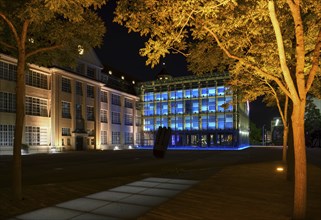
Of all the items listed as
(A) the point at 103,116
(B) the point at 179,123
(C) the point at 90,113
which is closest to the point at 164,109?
(B) the point at 179,123

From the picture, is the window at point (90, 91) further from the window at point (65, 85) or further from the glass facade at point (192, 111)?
the glass facade at point (192, 111)

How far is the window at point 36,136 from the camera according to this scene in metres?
45.2

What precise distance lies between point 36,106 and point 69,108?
761 centimetres

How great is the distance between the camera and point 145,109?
279ft

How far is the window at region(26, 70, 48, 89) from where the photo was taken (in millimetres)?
46125

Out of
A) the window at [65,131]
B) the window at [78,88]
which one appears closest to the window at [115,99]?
→ the window at [78,88]

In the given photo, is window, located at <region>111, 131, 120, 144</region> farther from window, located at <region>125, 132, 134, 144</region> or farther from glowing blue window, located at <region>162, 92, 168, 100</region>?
glowing blue window, located at <region>162, 92, 168, 100</region>

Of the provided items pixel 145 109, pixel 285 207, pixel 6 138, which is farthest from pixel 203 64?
pixel 145 109

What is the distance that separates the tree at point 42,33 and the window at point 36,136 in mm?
35781

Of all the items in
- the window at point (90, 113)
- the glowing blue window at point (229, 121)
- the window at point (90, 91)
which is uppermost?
the window at point (90, 91)

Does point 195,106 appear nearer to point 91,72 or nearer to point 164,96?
point 164,96

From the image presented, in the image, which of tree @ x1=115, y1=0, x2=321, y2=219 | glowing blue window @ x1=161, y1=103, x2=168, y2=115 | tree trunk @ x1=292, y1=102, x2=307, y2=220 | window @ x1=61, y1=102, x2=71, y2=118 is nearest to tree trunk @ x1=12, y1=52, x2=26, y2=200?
tree @ x1=115, y1=0, x2=321, y2=219

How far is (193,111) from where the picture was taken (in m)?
78.9

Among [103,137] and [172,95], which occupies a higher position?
[172,95]
